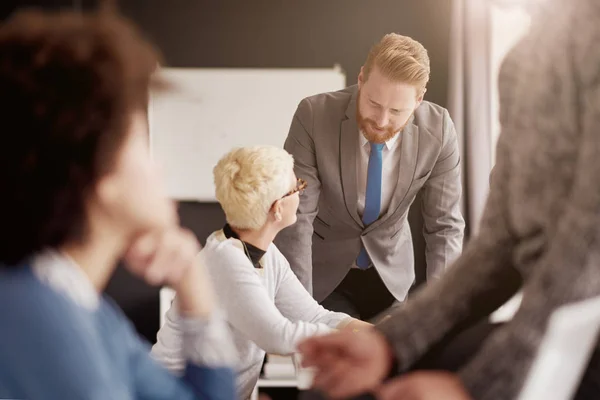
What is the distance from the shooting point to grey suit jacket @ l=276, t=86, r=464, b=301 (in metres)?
1.29

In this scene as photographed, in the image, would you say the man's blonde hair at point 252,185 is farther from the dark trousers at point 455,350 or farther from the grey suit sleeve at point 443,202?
the dark trousers at point 455,350

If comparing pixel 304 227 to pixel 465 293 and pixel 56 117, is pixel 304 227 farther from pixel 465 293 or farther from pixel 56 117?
pixel 56 117

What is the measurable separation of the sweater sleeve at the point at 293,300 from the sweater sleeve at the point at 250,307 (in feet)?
0.50

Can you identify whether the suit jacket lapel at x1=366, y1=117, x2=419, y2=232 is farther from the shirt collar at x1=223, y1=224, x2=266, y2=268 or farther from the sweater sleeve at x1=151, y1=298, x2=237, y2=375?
the sweater sleeve at x1=151, y1=298, x2=237, y2=375

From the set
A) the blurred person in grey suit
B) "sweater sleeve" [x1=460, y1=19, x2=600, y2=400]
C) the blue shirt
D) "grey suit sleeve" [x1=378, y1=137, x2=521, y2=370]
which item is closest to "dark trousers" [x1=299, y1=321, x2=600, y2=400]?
"grey suit sleeve" [x1=378, y1=137, x2=521, y2=370]

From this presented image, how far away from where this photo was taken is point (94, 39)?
476mm

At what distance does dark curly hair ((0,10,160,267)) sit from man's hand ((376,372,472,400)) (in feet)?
1.03

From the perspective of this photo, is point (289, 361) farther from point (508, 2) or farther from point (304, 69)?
point (508, 2)

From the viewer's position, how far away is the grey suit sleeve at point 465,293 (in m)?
0.63

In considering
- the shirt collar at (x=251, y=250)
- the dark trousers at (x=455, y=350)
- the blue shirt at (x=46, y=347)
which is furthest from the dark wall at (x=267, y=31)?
the blue shirt at (x=46, y=347)

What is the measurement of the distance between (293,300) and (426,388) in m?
0.71

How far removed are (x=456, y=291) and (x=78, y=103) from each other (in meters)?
0.42

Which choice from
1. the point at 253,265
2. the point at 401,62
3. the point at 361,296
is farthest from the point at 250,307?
the point at 401,62

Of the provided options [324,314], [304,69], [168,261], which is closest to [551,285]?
[168,261]
